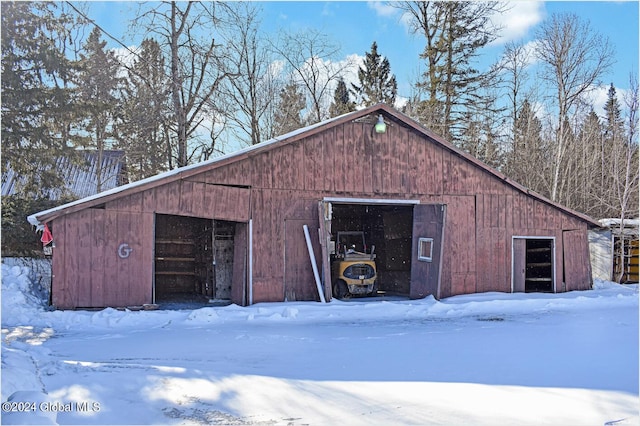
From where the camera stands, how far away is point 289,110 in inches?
1238

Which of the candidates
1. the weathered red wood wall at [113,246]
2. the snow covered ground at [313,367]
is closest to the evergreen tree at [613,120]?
the snow covered ground at [313,367]

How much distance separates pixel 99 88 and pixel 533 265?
20.7 meters

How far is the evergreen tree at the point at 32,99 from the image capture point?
1848cm

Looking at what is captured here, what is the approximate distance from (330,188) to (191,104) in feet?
43.9

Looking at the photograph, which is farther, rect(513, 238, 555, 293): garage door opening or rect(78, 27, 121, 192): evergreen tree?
rect(78, 27, 121, 192): evergreen tree

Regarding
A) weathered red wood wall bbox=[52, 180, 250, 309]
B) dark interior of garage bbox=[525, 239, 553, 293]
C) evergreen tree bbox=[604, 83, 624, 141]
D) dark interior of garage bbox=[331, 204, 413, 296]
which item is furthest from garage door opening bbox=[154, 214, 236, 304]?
evergreen tree bbox=[604, 83, 624, 141]

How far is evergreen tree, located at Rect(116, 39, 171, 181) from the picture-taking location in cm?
2516

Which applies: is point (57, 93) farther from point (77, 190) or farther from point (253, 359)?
point (253, 359)

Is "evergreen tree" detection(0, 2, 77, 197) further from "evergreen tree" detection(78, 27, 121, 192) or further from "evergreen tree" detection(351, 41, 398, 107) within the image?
"evergreen tree" detection(351, 41, 398, 107)

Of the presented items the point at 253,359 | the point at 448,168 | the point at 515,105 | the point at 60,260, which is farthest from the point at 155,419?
the point at 515,105

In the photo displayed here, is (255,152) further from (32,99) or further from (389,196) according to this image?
(32,99)

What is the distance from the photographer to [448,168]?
1633 centimetres

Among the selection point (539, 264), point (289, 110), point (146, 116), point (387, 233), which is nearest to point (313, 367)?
point (387, 233)

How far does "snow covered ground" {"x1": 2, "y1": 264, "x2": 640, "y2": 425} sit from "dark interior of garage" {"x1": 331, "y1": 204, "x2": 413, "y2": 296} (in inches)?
244
